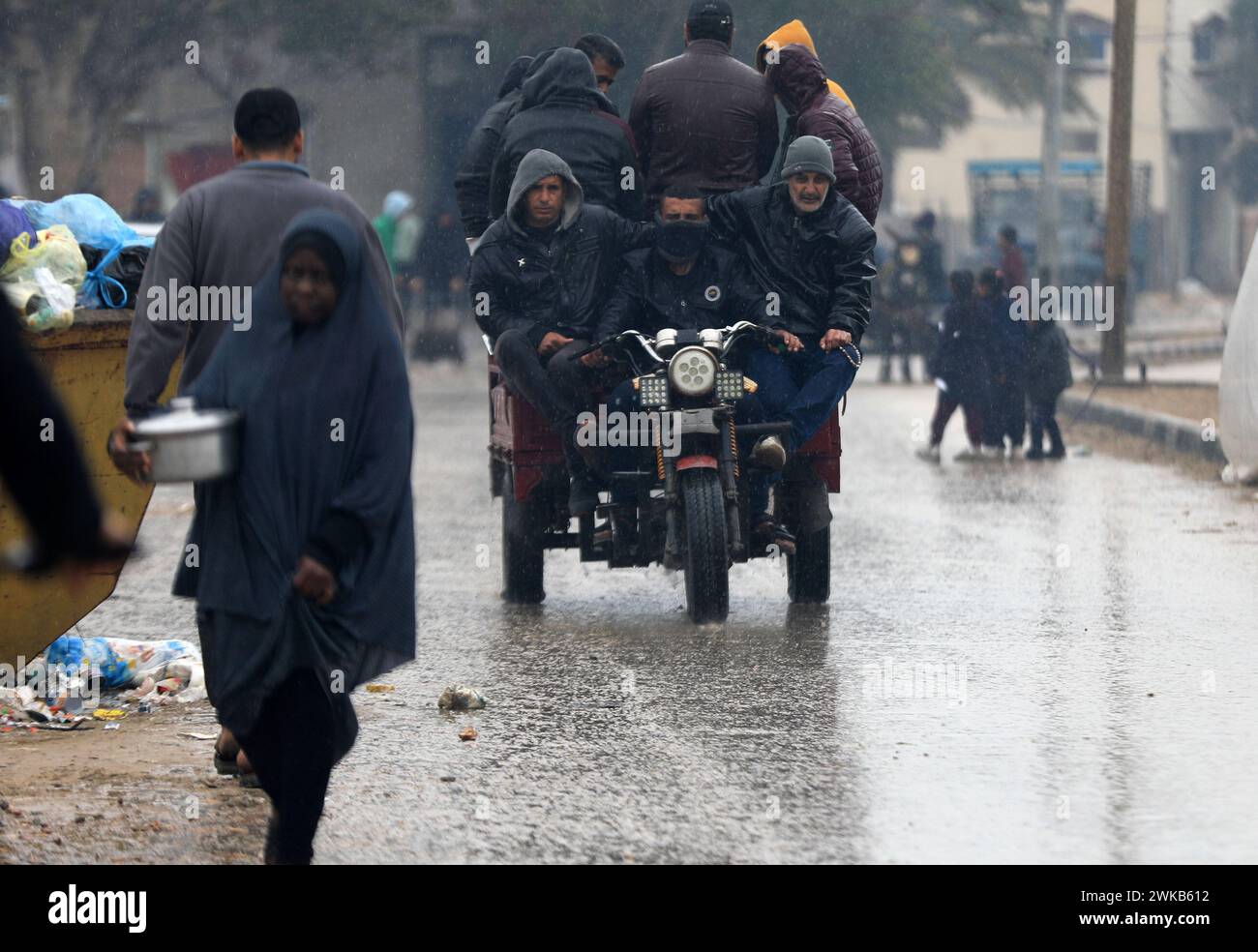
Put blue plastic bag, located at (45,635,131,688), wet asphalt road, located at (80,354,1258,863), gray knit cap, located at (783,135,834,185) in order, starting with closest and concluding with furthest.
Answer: wet asphalt road, located at (80,354,1258,863) < blue plastic bag, located at (45,635,131,688) < gray knit cap, located at (783,135,834,185)

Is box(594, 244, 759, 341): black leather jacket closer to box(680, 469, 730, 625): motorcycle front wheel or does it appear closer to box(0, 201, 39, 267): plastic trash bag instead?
box(680, 469, 730, 625): motorcycle front wheel

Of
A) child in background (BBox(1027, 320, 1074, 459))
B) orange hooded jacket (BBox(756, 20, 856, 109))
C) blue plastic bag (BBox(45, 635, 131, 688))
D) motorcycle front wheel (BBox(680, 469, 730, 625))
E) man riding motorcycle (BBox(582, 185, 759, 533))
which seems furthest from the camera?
child in background (BBox(1027, 320, 1074, 459))

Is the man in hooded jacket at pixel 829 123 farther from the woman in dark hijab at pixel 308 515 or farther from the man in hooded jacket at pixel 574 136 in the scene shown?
the woman in dark hijab at pixel 308 515

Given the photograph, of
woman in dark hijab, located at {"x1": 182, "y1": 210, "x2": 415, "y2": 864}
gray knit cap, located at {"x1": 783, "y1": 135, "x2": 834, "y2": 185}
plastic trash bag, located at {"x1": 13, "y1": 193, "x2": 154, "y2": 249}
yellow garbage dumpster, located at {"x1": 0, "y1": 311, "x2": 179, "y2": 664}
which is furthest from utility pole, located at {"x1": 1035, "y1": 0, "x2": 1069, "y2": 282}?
woman in dark hijab, located at {"x1": 182, "y1": 210, "x2": 415, "y2": 864}

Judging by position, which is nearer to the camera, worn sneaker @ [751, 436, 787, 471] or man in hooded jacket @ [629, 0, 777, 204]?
worn sneaker @ [751, 436, 787, 471]

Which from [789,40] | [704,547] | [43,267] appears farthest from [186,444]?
[789,40]

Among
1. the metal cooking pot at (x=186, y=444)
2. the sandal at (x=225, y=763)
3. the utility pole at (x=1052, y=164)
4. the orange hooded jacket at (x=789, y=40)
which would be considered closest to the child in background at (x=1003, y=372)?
the orange hooded jacket at (x=789, y=40)

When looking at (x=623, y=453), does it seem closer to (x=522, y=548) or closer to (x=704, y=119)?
(x=522, y=548)

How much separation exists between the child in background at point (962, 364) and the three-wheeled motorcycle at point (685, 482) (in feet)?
24.4

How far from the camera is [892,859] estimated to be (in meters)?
5.18

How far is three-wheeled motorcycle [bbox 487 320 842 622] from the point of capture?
331 inches

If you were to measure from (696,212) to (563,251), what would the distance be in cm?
55

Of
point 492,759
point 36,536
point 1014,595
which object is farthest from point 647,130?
point 36,536

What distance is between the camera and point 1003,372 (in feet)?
54.2
